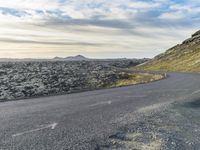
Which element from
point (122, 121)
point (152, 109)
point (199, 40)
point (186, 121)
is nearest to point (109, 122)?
point (122, 121)

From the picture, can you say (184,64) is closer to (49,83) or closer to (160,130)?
(49,83)

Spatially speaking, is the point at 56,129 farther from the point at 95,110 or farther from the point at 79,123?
the point at 95,110

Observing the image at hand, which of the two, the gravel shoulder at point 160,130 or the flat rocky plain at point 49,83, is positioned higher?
the gravel shoulder at point 160,130

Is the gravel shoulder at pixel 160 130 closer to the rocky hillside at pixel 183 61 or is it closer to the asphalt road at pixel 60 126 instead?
the asphalt road at pixel 60 126

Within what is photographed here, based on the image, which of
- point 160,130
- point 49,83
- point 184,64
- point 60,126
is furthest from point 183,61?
point 60,126

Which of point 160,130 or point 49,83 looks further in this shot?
point 49,83

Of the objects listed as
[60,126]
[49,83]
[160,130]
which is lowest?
[49,83]

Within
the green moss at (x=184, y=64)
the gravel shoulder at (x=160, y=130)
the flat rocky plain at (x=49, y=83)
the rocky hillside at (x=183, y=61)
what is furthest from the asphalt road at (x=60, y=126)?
the rocky hillside at (x=183, y=61)

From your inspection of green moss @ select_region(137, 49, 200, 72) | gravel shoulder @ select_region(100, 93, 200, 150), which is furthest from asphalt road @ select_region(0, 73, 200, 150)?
green moss @ select_region(137, 49, 200, 72)

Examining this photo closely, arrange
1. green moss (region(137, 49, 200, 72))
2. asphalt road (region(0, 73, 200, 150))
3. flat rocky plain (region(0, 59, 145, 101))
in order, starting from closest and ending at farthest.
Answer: asphalt road (region(0, 73, 200, 150)) < flat rocky plain (region(0, 59, 145, 101)) < green moss (region(137, 49, 200, 72))

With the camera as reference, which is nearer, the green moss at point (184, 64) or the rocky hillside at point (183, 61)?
the green moss at point (184, 64)

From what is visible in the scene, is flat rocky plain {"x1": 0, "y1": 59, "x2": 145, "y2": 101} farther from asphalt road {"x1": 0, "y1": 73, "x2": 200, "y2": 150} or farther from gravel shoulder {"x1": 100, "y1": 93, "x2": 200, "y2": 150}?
gravel shoulder {"x1": 100, "y1": 93, "x2": 200, "y2": 150}

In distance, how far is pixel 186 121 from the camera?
14.8 m

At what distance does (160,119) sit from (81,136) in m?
5.02
